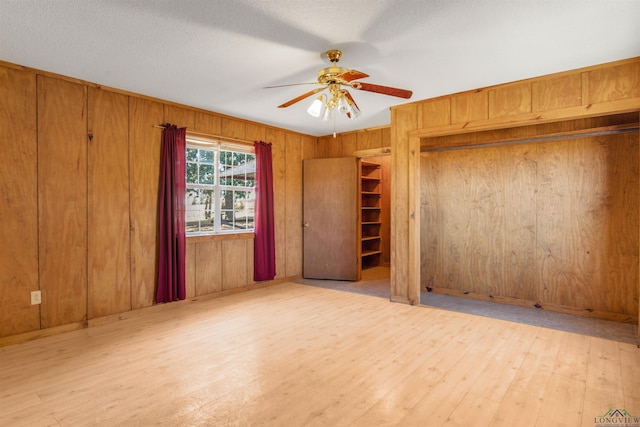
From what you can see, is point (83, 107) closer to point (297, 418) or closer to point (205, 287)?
point (205, 287)

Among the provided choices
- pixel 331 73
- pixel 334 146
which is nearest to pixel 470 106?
pixel 331 73

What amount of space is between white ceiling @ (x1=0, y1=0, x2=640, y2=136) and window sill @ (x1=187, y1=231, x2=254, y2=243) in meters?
1.87

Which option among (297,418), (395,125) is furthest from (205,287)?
(395,125)

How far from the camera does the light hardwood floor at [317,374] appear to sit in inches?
78.0

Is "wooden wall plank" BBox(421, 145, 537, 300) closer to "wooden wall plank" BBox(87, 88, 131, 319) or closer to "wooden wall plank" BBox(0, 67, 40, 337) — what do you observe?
"wooden wall plank" BBox(87, 88, 131, 319)

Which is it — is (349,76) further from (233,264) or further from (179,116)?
(233,264)

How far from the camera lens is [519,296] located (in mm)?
4258

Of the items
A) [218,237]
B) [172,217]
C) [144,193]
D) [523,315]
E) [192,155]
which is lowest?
[523,315]

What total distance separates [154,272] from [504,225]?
4451 mm

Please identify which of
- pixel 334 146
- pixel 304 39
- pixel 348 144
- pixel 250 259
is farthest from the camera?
pixel 334 146

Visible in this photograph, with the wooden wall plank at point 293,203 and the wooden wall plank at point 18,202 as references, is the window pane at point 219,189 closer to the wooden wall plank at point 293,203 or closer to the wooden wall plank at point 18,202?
the wooden wall plank at point 293,203

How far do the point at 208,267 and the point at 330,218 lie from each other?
221 centimetres

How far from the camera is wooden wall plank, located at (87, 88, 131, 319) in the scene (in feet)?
11.7

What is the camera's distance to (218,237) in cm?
471
